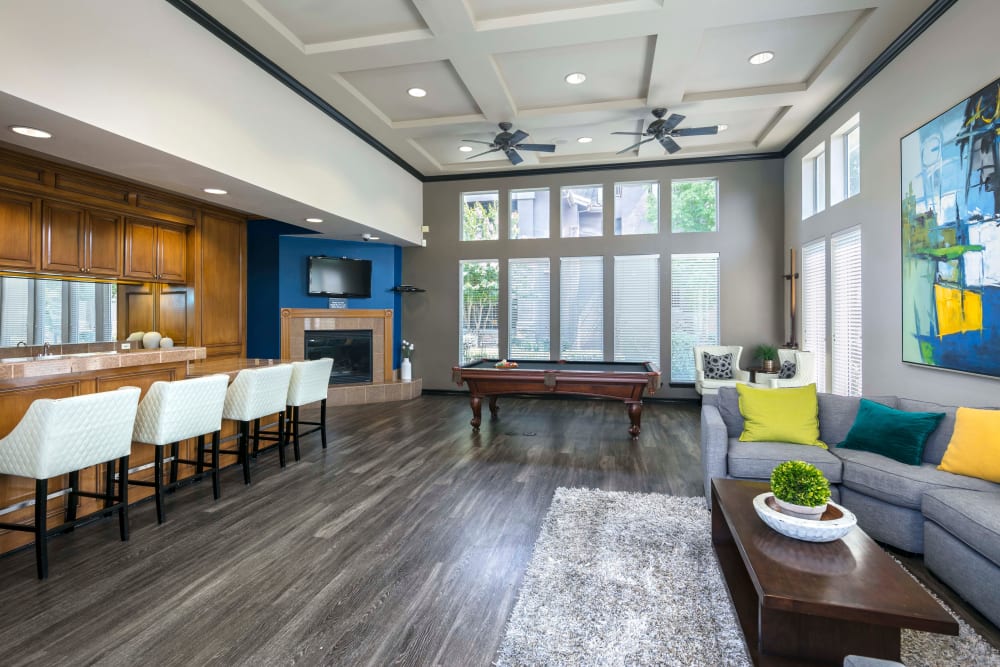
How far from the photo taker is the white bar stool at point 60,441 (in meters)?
2.40

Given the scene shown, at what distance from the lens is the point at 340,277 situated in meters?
7.40

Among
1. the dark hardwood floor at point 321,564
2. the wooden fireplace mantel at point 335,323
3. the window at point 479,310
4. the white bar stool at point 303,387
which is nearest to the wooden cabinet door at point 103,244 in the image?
the wooden fireplace mantel at point 335,323

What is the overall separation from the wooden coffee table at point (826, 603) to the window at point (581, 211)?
6.20 meters

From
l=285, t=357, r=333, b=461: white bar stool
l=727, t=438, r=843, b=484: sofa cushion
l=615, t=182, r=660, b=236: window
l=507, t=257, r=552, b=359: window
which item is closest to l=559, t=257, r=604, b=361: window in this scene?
l=507, t=257, r=552, b=359: window

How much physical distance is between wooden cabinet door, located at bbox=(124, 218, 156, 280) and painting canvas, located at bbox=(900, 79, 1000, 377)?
24.9 ft

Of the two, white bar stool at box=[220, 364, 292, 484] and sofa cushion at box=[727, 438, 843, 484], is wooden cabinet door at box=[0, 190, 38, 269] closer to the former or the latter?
white bar stool at box=[220, 364, 292, 484]

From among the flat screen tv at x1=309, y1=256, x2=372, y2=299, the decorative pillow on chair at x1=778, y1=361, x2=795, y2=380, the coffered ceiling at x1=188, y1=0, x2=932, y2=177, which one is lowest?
the decorative pillow on chair at x1=778, y1=361, x2=795, y2=380

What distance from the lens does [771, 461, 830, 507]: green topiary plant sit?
1.94m

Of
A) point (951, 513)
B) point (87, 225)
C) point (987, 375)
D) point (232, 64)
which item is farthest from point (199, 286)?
point (987, 375)

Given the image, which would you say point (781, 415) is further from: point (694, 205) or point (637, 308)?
point (694, 205)

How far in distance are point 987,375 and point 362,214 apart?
6022 mm

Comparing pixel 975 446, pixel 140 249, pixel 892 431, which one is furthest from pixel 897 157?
pixel 140 249

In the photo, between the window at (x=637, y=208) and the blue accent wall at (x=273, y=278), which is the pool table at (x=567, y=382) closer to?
the window at (x=637, y=208)

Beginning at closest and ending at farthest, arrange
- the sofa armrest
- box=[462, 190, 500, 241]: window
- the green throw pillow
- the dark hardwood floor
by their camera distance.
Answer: the dark hardwood floor
the green throw pillow
the sofa armrest
box=[462, 190, 500, 241]: window
